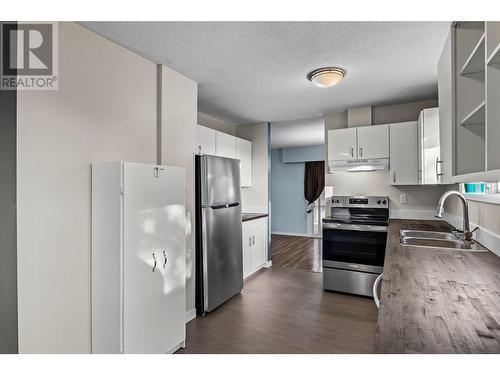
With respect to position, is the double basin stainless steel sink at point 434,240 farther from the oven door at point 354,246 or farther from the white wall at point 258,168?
the white wall at point 258,168

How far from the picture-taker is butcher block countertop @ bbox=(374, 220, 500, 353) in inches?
29.9

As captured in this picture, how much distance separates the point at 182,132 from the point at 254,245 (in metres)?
2.12

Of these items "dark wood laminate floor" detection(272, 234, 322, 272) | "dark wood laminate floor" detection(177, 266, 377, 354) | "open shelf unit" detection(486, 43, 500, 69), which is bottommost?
"dark wood laminate floor" detection(272, 234, 322, 272)

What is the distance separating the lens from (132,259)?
182 cm

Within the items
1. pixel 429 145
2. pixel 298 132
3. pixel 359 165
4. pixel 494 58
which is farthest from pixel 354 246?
pixel 298 132

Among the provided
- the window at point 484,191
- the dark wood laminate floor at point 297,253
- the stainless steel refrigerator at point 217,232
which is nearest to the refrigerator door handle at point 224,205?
the stainless steel refrigerator at point 217,232

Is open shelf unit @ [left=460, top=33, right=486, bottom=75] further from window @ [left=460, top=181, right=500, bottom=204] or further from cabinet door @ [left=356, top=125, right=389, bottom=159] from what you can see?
cabinet door @ [left=356, top=125, right=389, bottom=159]

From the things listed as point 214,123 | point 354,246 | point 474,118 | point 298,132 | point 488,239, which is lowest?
point 354,246

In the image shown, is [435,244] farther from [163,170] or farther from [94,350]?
[94,350]

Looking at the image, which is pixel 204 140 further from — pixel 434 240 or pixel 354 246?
pixel 434 240

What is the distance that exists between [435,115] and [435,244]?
1.36m

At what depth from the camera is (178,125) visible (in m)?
2.65

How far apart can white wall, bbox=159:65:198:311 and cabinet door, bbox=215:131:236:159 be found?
909mm

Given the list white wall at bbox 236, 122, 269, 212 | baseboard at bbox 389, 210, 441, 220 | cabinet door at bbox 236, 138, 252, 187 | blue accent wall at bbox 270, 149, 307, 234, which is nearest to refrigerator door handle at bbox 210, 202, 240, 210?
cabinet door at bbox 236, 138, 252, 187
